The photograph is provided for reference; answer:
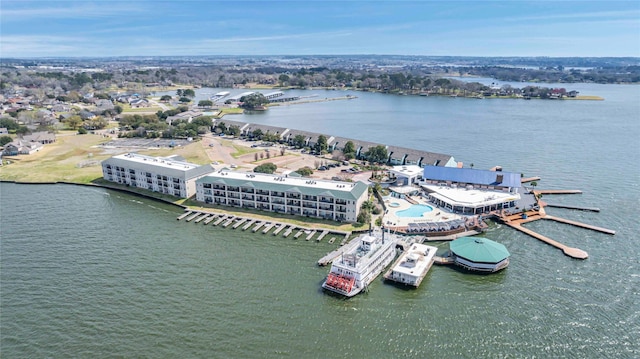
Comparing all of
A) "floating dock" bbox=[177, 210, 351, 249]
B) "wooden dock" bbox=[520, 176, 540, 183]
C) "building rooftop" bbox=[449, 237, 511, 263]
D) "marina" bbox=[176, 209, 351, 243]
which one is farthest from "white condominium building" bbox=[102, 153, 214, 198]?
"wooden dock" bbox=[520, 176, 540, 183]

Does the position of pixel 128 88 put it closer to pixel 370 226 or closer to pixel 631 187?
pixel 370 226

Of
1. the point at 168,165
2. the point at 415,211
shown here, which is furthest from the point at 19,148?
the point at 415,211

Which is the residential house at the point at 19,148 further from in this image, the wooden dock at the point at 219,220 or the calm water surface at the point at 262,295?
the wooden dock at the point at 219,220

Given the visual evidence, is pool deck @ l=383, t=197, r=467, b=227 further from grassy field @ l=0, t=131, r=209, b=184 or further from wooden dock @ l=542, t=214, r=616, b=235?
grassy field @ l=0, t=131, r=209, b=184

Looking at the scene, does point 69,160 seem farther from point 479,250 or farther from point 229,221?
point 479,250

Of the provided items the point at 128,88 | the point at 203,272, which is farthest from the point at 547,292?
the point at 128,88

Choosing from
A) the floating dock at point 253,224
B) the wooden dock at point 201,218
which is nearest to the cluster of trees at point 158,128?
the floating dock at point 253,224
